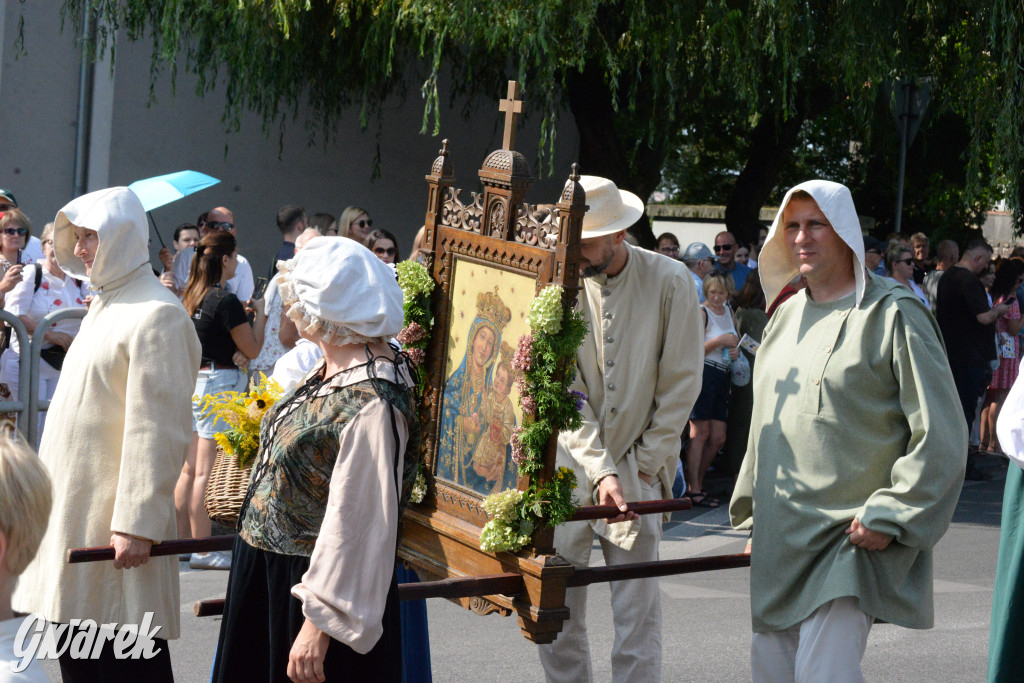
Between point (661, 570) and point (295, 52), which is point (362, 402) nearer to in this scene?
point (661, 570)

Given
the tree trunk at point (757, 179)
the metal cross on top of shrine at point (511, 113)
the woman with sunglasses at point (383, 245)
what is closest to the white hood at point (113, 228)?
the metal cross on top of shrine at point (511, 113)

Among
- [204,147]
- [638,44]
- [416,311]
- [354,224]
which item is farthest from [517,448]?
[204,147]

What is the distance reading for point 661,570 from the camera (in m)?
3.67

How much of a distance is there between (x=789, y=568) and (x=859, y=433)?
1.54ft

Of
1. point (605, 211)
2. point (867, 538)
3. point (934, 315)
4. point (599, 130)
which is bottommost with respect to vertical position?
point (934, 315)

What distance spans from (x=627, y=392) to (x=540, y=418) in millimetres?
833

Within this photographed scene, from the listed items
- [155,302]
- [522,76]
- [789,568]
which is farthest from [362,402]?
[522,76]

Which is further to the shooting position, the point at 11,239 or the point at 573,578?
the point at 11,239

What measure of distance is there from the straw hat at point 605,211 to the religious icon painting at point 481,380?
23.7 inches

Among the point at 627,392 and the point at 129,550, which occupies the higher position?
the point at 627,392

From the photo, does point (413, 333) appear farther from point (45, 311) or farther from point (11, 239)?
point (11, 239)

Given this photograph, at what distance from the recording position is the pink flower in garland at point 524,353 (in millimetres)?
3582

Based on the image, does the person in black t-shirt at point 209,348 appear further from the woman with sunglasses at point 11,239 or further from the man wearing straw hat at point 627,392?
the man wearing straw hat at point 627,392

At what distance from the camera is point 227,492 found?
372 cm
